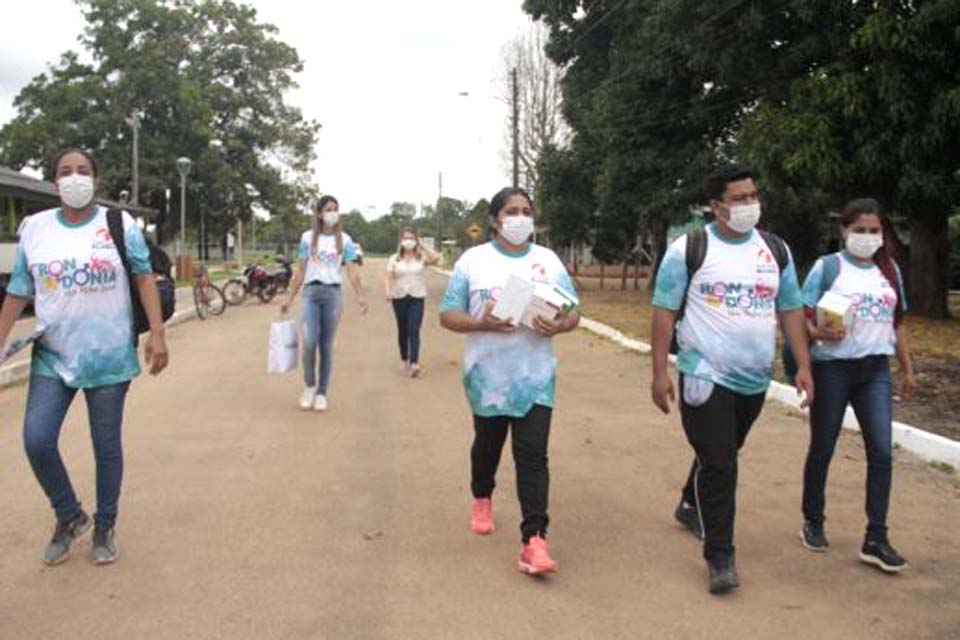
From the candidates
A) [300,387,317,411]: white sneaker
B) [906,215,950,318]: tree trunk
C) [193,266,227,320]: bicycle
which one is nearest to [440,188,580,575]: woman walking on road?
[300,387,317,411]: white sneaker

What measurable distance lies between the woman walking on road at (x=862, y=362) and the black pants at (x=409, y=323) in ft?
21.4

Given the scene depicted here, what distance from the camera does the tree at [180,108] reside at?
4778cm

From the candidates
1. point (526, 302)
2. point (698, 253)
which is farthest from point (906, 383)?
point (526, 302)

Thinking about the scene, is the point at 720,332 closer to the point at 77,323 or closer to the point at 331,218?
the point at 77,323

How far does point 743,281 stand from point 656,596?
1406mm

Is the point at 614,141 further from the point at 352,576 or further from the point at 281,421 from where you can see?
the point at 352,576

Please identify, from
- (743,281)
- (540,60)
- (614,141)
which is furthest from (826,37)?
(540,60)

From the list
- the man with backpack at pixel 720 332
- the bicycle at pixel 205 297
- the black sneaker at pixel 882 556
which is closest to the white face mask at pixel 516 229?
the man with backpack at pixel 720 332

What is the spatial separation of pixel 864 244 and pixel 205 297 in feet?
55.1

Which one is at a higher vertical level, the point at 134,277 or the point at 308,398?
the point at 134,277

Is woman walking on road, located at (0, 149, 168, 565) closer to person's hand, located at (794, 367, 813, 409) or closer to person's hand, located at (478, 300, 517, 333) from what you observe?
person's hand, located at (478, 300, 517, 333)

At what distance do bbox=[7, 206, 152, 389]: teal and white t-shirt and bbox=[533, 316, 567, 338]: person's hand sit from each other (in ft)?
6.08

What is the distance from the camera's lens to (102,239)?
4402mm

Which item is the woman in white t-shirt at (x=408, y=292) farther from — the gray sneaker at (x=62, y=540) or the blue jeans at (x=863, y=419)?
the blue jeans at (x=863, y=419)
